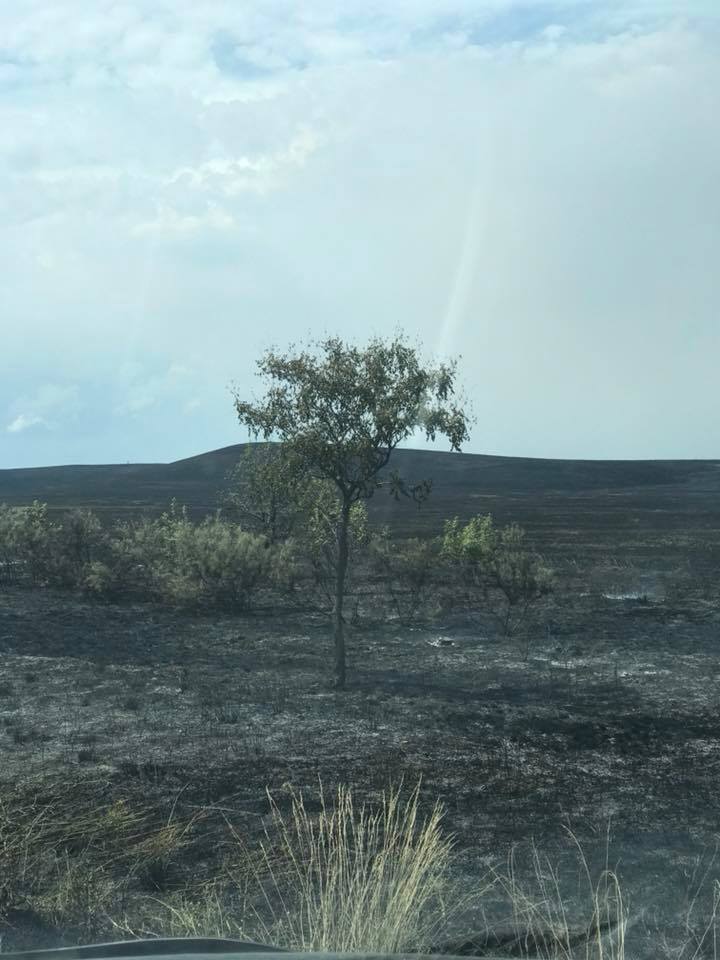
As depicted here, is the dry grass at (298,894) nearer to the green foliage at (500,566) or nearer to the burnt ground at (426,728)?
the burnt ground at (426,728)

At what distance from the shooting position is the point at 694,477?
114m

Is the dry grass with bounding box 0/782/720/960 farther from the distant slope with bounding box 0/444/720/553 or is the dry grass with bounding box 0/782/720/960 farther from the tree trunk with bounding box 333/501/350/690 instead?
the distant slope with bounding box 0/444/720/553

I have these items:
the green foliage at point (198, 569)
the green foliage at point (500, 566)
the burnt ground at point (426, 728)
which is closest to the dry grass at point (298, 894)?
the burnt ground at point (426, 728)

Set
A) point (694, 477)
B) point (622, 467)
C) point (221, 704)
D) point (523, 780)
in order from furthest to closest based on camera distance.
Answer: point (622, 467) → point (694, 477) → point (221, 704) → point (523, 780)

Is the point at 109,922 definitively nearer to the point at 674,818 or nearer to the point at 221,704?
the point at 674,818

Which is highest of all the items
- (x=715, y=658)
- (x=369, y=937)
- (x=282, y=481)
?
(x=282, y=481)

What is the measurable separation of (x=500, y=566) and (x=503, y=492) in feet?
266

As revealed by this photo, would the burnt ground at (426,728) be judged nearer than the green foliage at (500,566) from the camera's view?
Yes

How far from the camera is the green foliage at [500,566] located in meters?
23.8

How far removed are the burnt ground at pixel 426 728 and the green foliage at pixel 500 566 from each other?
3.95ft

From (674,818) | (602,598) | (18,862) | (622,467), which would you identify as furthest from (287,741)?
(622,467)

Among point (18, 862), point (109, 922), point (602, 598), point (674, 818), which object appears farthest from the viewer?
point (602, 598)

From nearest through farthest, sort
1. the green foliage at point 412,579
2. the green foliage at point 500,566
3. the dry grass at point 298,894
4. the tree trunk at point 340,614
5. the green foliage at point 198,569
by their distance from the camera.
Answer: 1. the dry grass at point 298,894
2. the tree trunk at point 340,614
3. the green foliage at point 500,566
4. the green foliage at point 412,579
5. the green foliage at point 198,569

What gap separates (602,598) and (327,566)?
27.1ft
